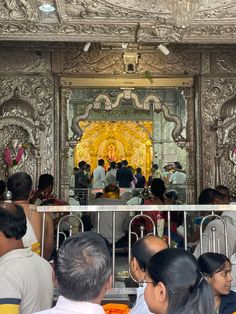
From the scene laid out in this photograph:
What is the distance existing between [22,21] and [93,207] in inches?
122

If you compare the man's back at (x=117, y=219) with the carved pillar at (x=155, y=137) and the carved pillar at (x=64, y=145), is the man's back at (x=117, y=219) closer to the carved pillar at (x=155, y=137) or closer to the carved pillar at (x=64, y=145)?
the carved pillar at (x=64, y=145)

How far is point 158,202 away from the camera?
242 inches

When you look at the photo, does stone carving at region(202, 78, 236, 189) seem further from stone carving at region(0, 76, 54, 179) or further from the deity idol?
the deity idol

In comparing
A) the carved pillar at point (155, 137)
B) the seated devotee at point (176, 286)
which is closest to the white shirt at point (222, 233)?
the seated devotee at point (176, 286)

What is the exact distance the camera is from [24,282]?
2316mm

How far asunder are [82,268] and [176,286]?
1.16 ft

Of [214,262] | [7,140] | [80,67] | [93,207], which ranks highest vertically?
[80,67]

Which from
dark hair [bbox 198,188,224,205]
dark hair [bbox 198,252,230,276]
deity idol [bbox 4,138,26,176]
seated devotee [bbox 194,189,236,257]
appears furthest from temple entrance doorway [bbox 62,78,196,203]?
dark hair [bbox 198,252,230,276]

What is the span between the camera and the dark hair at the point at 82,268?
179cm

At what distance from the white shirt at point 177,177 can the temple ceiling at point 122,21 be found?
3979mm

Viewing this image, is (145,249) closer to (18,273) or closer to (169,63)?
(18,273)

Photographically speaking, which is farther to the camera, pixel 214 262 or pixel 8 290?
pixel 214 262

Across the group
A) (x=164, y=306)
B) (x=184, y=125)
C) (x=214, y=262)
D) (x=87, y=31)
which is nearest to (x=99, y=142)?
(x=184, y=125)

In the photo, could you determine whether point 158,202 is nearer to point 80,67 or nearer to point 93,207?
point 93,207
